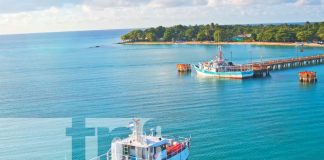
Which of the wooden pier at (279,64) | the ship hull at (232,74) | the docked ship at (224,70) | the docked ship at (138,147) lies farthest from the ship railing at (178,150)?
the wooden pier at (279,64)

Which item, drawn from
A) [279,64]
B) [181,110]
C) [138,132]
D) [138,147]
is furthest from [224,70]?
[138,147]

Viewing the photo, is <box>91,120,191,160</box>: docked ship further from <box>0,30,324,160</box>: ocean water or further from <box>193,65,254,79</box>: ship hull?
<box>193,65,254,79</box>: ship hull

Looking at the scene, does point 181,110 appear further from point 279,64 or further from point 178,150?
point 279,64

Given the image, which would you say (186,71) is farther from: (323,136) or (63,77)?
(323,136)

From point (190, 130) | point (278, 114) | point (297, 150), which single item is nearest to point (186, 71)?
point (278, 114)

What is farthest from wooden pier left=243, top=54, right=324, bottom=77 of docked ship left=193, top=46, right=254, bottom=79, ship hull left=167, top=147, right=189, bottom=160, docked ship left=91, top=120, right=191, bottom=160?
docked ship left=91, top=120, right=191, bottom=160
